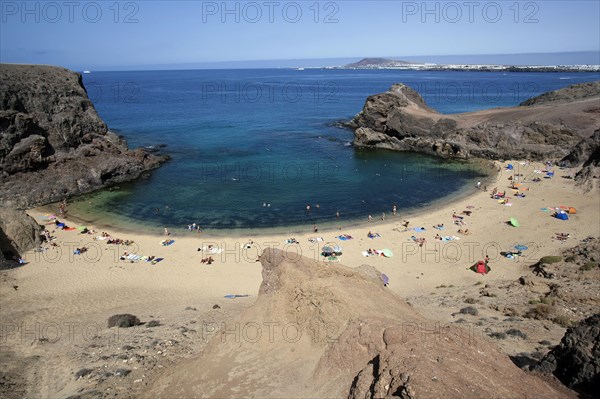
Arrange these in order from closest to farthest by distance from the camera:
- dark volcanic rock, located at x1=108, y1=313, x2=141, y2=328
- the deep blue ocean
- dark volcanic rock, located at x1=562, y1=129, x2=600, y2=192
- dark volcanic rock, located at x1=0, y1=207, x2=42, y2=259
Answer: dark volcanic rock, located at x1=108, y1=313, x2=141, y2=328
dark volcanic rock, located at x1=0, y1=207, x2=42, y2=259
the deep blue ocean
dark volcanic rock, located at x1=562, y1=129, x2=600, y2=192

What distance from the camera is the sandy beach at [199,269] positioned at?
16.9 m

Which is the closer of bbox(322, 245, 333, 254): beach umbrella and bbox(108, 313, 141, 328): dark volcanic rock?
bbox(108, 313, 141, 328): dark volcanic rock

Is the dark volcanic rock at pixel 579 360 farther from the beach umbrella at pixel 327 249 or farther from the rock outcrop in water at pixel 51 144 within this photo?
the rock outcrop in water at pixel 51 144

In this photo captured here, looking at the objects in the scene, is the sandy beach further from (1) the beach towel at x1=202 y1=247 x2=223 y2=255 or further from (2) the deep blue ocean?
(2) the deep blue ocean

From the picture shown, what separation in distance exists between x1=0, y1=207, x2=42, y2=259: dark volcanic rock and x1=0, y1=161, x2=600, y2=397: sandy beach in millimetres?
1266

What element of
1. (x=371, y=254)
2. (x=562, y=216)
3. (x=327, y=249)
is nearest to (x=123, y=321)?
(x=327, y=249)

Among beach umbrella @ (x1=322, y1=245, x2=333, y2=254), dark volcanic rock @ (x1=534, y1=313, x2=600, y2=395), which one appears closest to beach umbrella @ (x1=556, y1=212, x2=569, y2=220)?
beach umbrella @ (x1=322, y1=245, x2=333, y2=254)

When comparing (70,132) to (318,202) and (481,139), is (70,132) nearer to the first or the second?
(318,202)

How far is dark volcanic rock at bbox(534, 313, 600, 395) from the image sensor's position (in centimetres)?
936

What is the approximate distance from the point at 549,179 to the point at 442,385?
42.6 m

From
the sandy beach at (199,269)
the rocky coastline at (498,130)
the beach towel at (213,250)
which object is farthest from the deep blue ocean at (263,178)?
the beach towel at (213,250)

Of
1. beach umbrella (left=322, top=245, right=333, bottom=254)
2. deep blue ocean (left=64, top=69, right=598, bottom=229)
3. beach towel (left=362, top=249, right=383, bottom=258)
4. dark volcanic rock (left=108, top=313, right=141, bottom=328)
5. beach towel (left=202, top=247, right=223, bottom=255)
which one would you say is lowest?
dark volcanic rock (left=108, top=313, right=141, bottom=328)

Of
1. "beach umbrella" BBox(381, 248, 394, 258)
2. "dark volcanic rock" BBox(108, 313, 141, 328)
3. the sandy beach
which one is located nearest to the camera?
the sandy beach

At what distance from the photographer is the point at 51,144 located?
1737 inches
